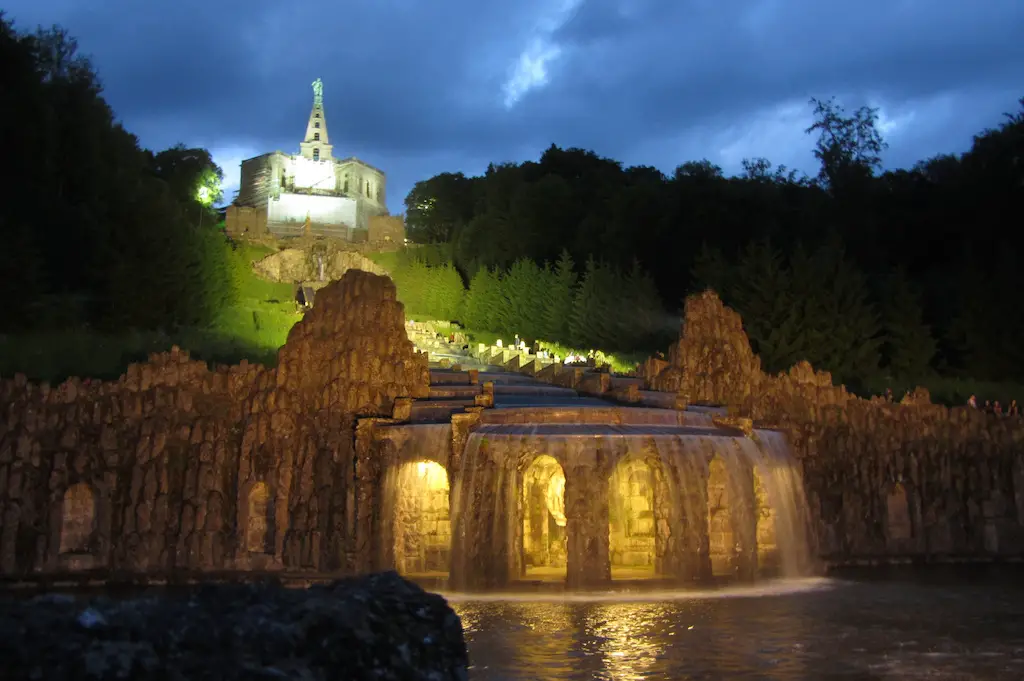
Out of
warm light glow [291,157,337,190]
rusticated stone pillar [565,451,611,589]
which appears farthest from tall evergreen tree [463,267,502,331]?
warm light glow [291,157,337,190]

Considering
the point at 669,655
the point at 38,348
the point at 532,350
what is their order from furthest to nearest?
the point at 532,350
the point at 38,348
the point at 669,655

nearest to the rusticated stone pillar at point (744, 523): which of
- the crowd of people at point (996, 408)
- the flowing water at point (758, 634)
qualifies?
the flowing water at point (758, 634)

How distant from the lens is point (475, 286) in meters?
62.1

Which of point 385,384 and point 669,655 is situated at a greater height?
point 385,384

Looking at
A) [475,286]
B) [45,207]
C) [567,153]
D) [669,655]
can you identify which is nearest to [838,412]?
[669,655]

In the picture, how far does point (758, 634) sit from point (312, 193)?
8843 centimetres

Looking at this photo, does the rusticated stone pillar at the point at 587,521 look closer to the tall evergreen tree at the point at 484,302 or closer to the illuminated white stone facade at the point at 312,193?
the tall evergreen tree at the point at 484,302

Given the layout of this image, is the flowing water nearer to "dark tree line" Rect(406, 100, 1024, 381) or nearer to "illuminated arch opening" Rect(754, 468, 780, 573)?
"illuminated arch opening" Rect(754, 468, 780, 573)

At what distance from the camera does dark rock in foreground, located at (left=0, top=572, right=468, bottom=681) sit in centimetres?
542

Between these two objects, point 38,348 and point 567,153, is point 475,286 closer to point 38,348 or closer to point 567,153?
point 567,153

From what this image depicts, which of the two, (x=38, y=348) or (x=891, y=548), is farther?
(x=38, y=348)

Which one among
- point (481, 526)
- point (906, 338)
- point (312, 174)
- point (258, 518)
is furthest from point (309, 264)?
point (481, 526)

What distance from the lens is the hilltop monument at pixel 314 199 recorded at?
88562 millimetres

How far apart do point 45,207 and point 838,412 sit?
31584 millimetres
